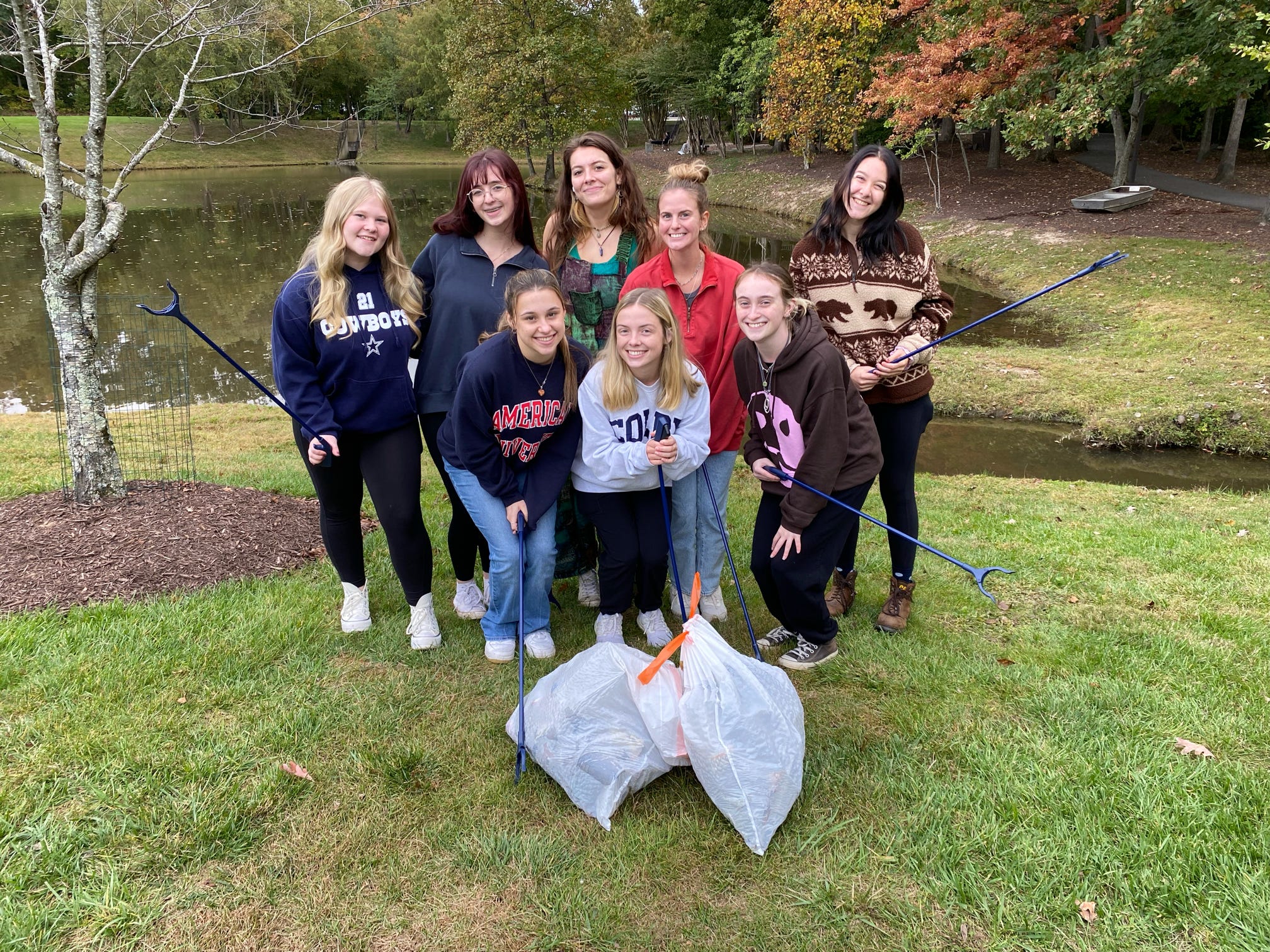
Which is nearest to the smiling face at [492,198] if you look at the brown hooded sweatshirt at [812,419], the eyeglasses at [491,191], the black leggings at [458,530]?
the eyeglasses at [491,191]

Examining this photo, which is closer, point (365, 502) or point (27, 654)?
point (27, 654)

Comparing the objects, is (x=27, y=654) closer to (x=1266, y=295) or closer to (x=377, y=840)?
(x=377, y=840)

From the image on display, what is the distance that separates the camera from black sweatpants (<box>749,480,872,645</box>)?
313 centimetres

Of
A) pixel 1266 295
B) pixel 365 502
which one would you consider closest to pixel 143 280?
pixel 365 502

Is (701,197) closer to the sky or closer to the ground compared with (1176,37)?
closer to the ground

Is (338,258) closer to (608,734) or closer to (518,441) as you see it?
(518,441)

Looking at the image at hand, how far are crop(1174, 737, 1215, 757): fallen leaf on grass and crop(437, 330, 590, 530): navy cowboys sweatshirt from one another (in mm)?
2387

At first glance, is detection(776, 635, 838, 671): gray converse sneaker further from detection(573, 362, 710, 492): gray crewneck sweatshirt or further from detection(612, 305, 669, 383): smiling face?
detection(612, 305, 669, 383): smiling face

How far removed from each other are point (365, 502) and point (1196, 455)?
7094 millimetres

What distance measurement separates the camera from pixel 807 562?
3.16 meters

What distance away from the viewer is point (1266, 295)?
10.8m

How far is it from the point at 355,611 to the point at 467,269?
1553mm

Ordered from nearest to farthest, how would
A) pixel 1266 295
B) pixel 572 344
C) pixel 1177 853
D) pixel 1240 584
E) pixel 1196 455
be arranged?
pixel 1177 853
pixel 572 344
pixel 1240 584
pixel 1196 455
pixel 1266 295

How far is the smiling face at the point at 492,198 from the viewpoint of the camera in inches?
127
